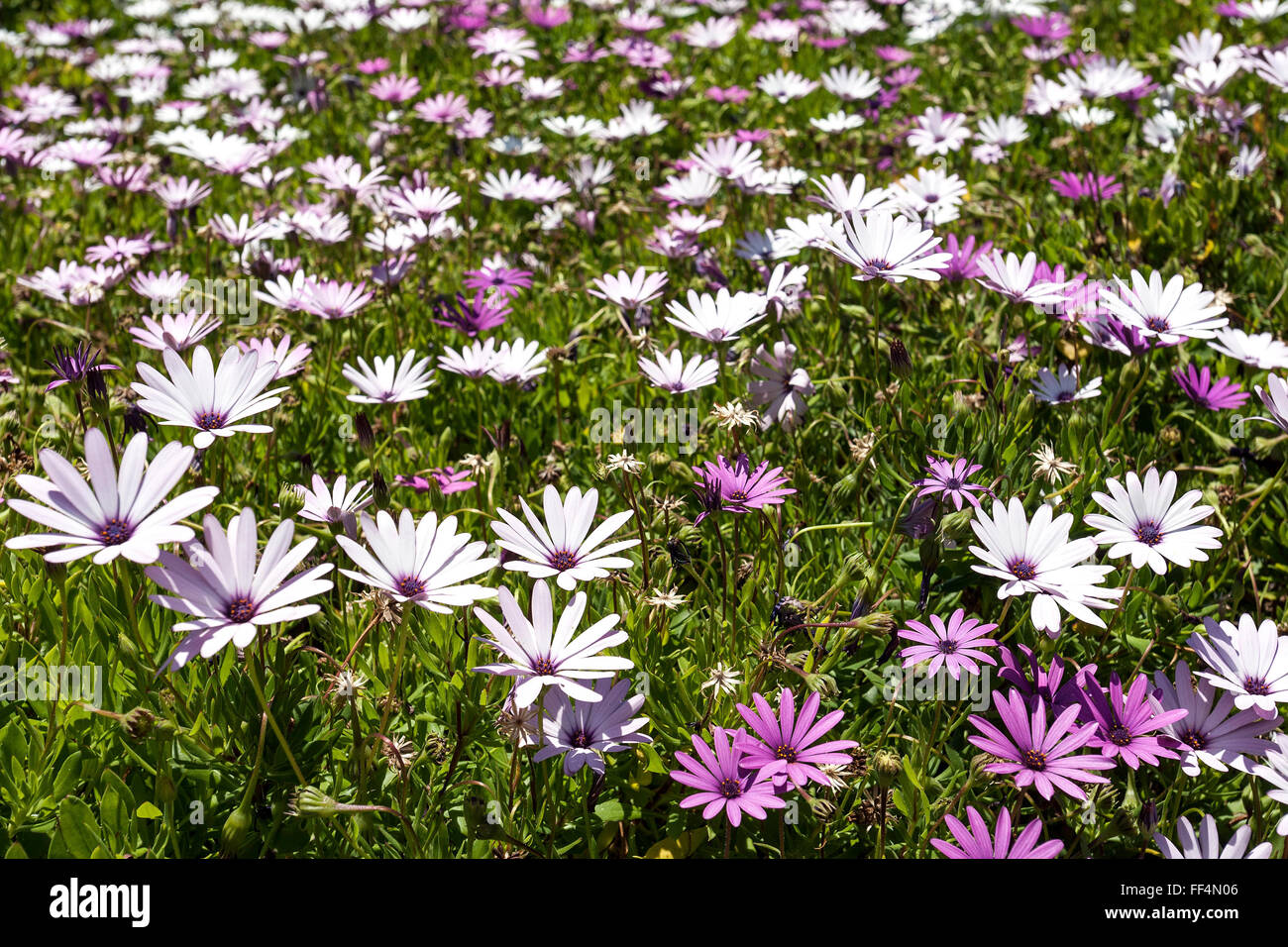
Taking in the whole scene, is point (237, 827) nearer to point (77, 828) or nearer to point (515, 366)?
point (77, 828)

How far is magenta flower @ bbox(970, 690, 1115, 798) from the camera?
1.62 meters

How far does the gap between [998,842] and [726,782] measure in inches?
16.9

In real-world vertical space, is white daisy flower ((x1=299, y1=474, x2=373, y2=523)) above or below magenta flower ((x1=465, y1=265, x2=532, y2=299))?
below

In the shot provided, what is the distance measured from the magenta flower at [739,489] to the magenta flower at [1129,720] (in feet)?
2.16

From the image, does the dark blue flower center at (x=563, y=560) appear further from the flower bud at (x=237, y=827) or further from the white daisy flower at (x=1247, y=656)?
the white daisy flower at (x=1247, y=656)

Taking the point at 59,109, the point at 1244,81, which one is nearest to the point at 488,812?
the point at 59,109

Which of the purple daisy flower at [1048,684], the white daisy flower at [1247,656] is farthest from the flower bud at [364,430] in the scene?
the white daisy flower at [1247,656]

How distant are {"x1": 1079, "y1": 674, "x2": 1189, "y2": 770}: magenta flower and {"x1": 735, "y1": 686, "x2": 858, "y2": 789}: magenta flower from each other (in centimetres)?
42

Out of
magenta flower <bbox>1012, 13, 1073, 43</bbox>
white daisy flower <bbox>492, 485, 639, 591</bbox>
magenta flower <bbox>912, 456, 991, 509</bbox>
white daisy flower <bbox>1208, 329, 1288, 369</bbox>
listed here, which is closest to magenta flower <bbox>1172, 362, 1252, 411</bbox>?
white daisy flower <bbox>1208, 329, 1288, 369</bbox>

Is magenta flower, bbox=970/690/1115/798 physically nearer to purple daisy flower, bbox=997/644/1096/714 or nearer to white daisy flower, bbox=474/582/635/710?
purple daisy flower, bbox=997/644/1096/714

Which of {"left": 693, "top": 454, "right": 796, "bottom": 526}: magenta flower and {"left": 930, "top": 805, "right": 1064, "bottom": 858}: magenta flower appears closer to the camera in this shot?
{"left": 930, "top": 805, "right": 1064, "bottom": 858}: magenta flower

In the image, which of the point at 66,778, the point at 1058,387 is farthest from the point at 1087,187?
the point at 66,778

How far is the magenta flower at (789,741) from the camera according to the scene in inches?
66.1
